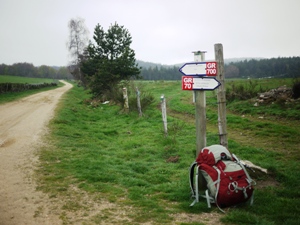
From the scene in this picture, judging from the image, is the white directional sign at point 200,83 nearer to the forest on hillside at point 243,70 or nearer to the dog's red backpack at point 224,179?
the dog's red backpack at point 224,179

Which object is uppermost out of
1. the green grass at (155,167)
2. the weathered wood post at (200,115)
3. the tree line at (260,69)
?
the tree line at (260,69)

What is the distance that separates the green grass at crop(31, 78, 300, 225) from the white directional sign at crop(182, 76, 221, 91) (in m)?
2.36

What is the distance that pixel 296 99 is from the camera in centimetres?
1433

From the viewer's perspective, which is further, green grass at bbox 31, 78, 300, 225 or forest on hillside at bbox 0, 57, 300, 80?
forest on hillside at bbox 0, 57, 300, 80

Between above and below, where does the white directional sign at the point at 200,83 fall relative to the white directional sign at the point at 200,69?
below

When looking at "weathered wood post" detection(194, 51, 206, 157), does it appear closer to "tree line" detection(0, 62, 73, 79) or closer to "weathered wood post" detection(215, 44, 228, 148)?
"weathered wood post" detection(215, 44, 228, 148)

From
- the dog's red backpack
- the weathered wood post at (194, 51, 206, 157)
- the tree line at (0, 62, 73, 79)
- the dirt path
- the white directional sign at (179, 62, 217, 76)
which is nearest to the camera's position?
the dirt path

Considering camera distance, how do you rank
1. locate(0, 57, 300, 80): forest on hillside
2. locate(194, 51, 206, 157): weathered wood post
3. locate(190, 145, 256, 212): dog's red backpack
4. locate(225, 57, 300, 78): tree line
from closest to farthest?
locate(190, 145, 256, 212): dog's red backpack
locate(194, 51, 206, 157): weathered wood post
locate(0, 57, 300, 80): forest on hillside
locate(225, 57, 300, 78): tree line

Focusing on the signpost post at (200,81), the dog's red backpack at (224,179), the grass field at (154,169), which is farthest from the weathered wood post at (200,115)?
the grass field at (154,169)

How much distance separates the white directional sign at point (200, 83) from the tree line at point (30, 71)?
439 feet

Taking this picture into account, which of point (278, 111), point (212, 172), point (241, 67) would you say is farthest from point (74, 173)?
point (241, 67)

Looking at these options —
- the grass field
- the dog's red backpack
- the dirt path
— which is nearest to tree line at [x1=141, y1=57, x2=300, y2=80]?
the grass field

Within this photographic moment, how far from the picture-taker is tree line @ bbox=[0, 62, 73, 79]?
127 m

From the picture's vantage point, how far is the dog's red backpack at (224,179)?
4086 mm
